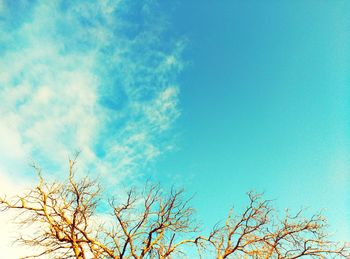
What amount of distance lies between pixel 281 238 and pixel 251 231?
103 cm

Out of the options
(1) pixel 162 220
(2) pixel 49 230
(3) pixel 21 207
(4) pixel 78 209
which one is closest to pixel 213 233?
(1) pixel 162 220

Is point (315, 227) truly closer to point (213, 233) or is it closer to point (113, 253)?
point (213, 233)

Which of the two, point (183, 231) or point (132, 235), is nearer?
point (132, 235)

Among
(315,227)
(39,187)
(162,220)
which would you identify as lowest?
(315,227)

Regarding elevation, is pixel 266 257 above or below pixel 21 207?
below

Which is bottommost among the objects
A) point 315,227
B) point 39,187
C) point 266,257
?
point 266,257

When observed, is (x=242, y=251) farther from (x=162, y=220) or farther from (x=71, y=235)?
(x=71, y=235)

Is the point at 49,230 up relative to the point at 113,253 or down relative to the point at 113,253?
up

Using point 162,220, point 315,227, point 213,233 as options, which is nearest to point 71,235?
point 162,220

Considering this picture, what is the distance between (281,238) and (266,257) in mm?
932

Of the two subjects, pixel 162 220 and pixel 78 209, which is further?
pixel 162 220

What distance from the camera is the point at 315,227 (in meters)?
10.8

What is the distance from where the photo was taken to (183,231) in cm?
1162

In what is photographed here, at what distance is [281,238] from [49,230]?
792cm
